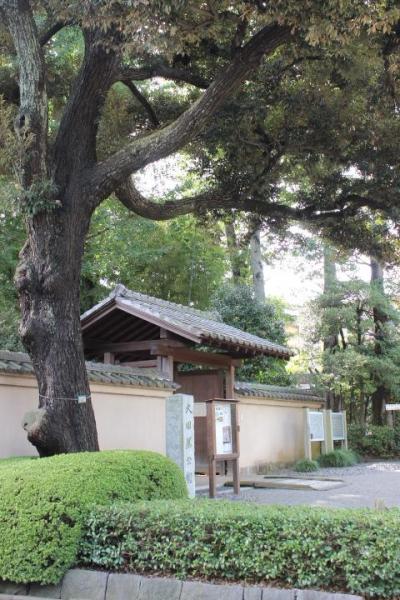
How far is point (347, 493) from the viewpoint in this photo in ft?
38.9

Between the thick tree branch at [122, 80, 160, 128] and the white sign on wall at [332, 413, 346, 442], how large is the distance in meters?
12.0

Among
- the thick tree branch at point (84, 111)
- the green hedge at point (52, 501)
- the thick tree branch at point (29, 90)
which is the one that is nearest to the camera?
the green hedge at point (52, 501)

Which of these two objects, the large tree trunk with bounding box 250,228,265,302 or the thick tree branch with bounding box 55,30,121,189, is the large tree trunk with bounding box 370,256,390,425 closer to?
the large tree trunk with bounding box 250,228,265,302

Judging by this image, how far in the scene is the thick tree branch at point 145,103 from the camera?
35.8 feet

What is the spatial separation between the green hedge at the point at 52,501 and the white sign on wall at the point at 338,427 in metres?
13.9

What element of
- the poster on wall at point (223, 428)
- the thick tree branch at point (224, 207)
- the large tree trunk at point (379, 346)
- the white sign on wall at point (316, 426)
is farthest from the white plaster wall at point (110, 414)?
the large tree trunk at point (379, 346)

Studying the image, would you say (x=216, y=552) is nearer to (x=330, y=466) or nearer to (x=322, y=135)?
(x=322, y=135)

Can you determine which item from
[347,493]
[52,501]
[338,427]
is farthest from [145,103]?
[338,427]

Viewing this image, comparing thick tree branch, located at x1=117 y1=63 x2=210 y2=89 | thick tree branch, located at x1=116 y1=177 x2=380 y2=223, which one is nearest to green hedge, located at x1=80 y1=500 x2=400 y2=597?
thick tree branch, located at x1=116 y1=177 x2=380 y2=223

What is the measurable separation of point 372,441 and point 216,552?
670 inches

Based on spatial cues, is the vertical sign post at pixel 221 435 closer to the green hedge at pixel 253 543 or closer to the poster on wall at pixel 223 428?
the poster on wall at pixel 223 428

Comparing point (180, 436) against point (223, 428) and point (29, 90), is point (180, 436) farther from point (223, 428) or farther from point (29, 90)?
point (29, 90)

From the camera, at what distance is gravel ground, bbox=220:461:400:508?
10.7 m

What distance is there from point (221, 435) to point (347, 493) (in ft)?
8.78
